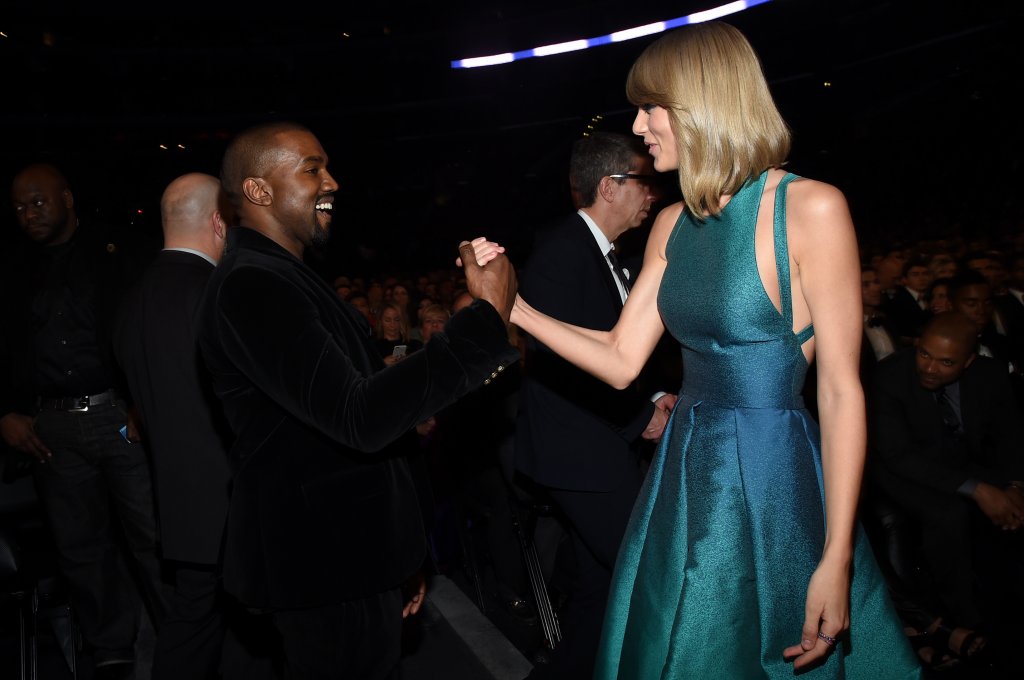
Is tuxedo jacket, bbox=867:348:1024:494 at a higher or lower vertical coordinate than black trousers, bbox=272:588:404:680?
lower

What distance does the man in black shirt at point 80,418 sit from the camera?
10.2 feet

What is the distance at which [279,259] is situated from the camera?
161 cm

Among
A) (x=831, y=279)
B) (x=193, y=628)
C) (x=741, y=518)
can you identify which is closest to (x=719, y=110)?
(x=831, y=279)

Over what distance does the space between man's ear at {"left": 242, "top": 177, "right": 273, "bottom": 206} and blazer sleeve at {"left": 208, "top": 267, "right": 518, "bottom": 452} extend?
280 millimetres

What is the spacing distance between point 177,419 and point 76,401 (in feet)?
3.00

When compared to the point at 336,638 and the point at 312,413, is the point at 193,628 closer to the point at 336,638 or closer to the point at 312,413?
the point at 336,638

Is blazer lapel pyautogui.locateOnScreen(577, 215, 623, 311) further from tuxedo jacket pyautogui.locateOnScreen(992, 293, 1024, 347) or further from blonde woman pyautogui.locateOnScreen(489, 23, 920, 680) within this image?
tuxedo jacket pyautogui.locateOnScreen(992, 293, 1024, 347)

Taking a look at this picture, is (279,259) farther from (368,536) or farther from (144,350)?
(144,350)

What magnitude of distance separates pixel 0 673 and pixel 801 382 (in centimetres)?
351

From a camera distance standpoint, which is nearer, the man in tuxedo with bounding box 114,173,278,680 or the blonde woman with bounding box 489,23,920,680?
the blonde woman with bounding box 489,23,920,680

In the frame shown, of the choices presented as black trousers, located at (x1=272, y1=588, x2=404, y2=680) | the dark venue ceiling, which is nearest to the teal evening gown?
black trousers, located at (x1=272, y1=588, x2=404, y2=680)

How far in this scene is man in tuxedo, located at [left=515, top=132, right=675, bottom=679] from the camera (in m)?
2.60

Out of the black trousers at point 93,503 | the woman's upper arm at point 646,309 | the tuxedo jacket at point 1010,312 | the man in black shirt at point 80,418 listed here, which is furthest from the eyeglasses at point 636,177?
the tuxedo jacket at point 1010,312

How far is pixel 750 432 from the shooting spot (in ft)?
4.98
